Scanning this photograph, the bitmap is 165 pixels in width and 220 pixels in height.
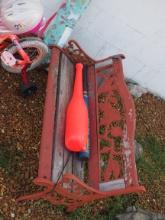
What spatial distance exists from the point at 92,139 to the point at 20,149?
0.67 m

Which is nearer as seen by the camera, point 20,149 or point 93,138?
point 93,138

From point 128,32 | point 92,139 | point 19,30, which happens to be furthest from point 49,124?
point 128,32

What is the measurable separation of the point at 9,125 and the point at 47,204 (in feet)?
2.62

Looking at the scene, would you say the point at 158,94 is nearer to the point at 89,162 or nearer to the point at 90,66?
the point at 90,66

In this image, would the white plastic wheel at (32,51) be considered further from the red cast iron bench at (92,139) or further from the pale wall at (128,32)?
the pale wall at (128,32)

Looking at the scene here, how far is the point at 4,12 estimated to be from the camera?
4.20 meters

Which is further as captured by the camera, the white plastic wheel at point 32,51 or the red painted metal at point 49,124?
the white plastic wheel at point 32,51

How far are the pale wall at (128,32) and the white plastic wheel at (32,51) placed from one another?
49 centimetres

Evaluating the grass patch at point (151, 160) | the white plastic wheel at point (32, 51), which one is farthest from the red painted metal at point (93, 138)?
the grass patch at point (151, 160)

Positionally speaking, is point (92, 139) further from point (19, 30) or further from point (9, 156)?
point (19, 30)

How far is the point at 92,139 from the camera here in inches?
162

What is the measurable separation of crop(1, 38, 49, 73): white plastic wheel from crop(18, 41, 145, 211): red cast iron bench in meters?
0.12

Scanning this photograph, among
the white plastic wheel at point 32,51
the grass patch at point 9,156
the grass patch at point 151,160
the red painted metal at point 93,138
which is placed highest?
the white plastic wheel at point 32,51

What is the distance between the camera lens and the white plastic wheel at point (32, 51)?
14.0 ft
